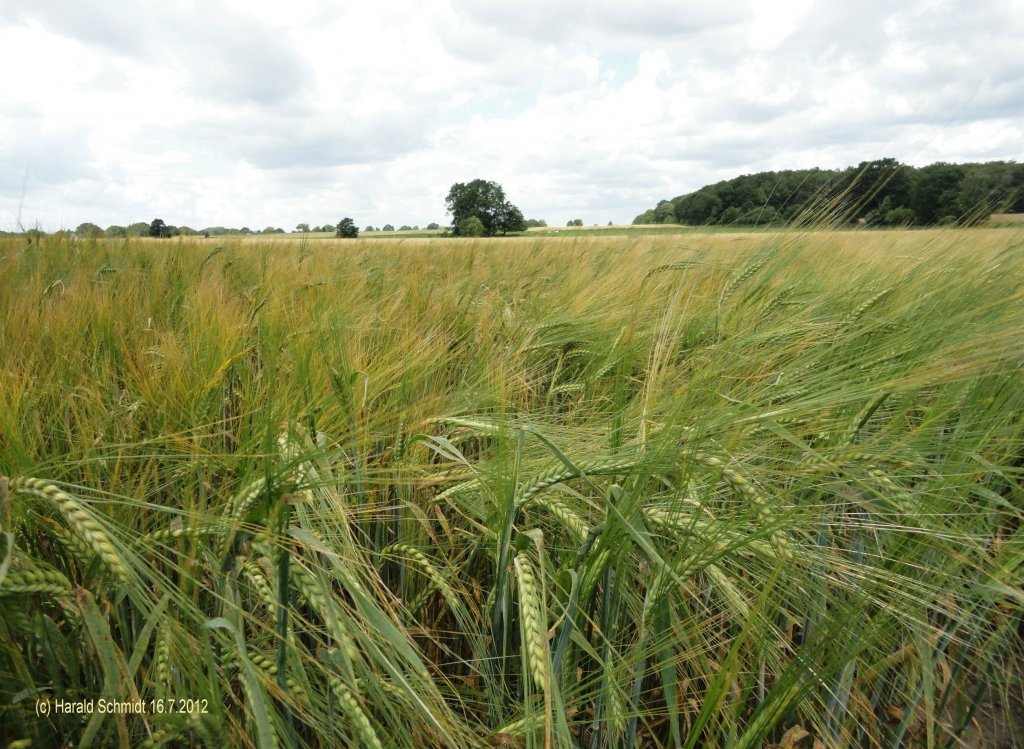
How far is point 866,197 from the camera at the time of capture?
1.95 m

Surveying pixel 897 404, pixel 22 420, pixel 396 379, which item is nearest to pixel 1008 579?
pixel 897 404

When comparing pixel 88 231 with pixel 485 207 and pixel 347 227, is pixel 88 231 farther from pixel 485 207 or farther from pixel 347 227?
pixel 485 207

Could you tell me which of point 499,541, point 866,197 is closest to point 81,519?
point 499,541

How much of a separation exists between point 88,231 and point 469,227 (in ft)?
72.9

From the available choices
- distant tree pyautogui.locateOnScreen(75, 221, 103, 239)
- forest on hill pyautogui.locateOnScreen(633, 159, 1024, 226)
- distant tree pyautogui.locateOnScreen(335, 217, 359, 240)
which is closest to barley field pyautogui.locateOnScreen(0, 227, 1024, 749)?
forest on hill pyautogui.locateOnScreen(633, 159, 1024, 226)

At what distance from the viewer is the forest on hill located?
215 centimetres

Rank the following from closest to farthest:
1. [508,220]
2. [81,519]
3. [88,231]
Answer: [81,519] → [88,231] → [508,220]

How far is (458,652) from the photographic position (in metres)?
1.10

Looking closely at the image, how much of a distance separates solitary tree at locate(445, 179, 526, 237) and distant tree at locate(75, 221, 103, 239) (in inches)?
989

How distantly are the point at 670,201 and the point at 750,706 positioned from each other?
3.92 metres

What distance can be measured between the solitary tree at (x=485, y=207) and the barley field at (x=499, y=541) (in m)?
29.0

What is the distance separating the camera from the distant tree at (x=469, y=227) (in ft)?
82.3

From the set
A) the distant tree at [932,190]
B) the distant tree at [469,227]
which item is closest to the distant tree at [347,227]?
the distant tree at [469,227]

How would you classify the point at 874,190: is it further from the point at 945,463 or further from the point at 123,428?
the point at 123,428
